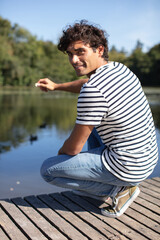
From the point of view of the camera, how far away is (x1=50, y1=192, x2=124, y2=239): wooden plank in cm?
177

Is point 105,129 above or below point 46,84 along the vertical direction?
below

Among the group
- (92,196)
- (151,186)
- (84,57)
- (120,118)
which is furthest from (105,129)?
(151,186)

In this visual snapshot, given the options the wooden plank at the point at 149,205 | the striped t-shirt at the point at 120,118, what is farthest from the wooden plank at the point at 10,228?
the wooden plank at the point at 149,205

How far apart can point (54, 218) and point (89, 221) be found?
0.76ft

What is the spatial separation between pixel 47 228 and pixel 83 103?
808 millimetres

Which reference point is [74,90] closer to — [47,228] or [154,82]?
[47,228]

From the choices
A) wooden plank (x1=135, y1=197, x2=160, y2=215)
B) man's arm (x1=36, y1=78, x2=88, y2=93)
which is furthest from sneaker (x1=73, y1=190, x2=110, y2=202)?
man's arm (x1=36, y1=78, x2=88, y2=93)

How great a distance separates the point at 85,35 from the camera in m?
1.81

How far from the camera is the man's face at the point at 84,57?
183 cm

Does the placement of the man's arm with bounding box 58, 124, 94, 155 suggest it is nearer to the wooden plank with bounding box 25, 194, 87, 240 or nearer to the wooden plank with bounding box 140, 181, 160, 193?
the wooden plank with bounding box 25, 194, 87, 240

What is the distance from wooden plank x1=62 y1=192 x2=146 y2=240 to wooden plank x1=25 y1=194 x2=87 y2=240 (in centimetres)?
18

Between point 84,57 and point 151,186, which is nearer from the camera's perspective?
point 84,57

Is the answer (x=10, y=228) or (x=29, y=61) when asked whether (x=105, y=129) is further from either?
(x=29, y=61)

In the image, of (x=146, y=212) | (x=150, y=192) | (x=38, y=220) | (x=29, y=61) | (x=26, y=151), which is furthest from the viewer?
(x=29, y=61)
